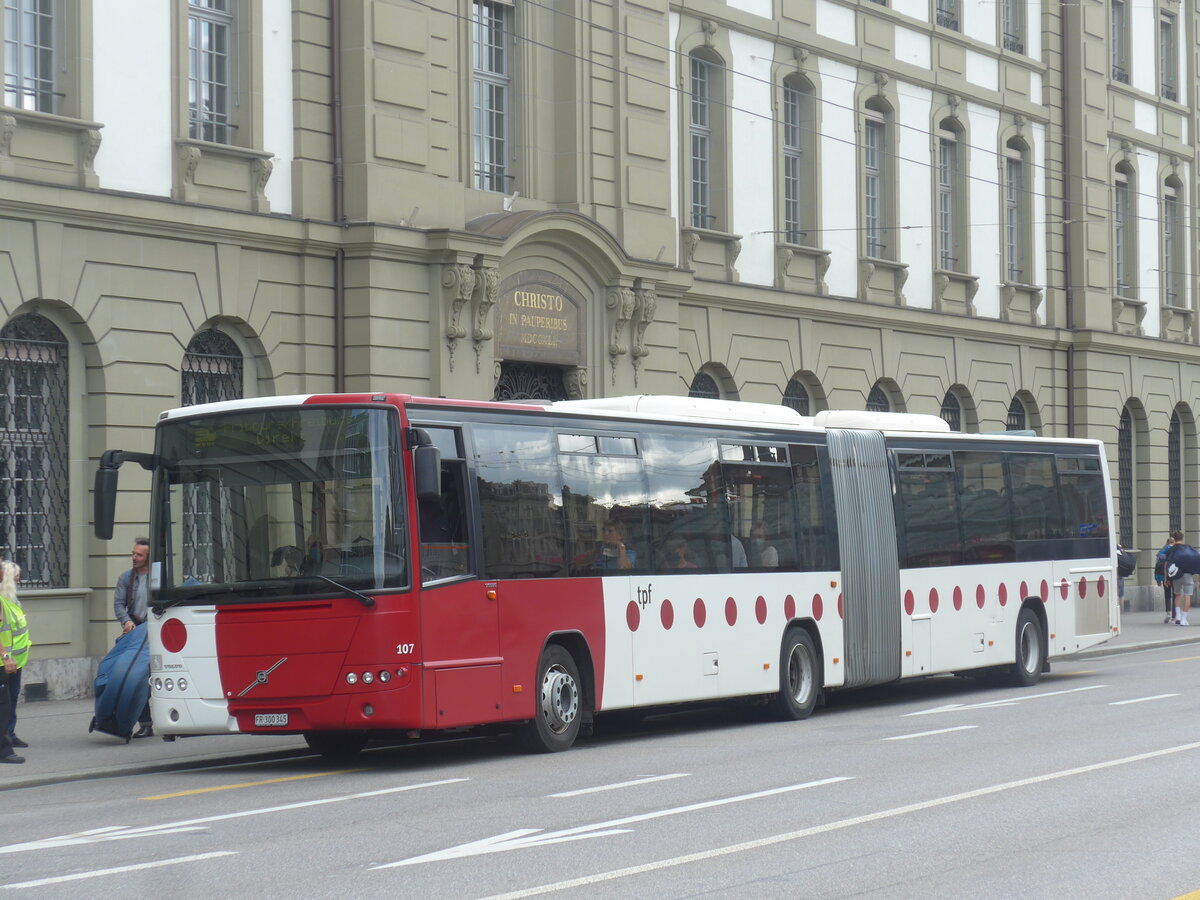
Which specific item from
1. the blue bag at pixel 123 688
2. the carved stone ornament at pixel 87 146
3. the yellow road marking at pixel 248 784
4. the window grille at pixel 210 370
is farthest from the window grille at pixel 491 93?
the yellow road marking at pixel 248 784

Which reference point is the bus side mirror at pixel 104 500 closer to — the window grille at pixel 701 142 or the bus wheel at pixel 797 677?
the bus wheel at pixel 797 677

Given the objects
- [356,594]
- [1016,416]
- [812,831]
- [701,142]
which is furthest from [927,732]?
[1016,416]

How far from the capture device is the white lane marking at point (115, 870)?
29.2 ft

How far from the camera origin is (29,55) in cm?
2023

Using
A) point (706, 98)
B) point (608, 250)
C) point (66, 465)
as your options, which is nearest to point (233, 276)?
point (66, 465)

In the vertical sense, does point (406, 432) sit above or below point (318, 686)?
above

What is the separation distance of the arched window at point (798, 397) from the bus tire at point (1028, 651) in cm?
972

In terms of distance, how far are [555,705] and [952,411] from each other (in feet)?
74.8

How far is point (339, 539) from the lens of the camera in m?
13.8

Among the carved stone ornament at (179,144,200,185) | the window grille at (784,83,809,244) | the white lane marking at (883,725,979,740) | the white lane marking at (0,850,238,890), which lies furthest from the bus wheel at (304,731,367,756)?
the window grille at (784,83,809,244)

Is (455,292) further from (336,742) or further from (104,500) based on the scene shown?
(104,500)

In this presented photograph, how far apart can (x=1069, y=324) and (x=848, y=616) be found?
22.4 meters

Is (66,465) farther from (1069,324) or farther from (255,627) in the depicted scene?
A: (1069,324)

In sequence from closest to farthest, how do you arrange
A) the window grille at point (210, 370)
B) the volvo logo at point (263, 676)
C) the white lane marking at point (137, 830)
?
the white lane marking at point (137, 830) → the volvo logo at point (263, 676) → the window grille at point (210, 370)
